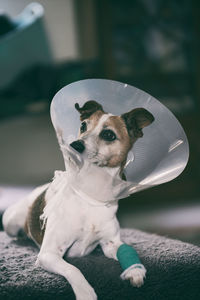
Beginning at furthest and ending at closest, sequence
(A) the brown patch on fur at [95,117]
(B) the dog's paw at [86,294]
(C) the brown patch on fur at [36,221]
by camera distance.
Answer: (C) the brown patch on fur at [36,221], (A) the brown patch on fur at [95,117], (B) the dog's paw at [86,294]

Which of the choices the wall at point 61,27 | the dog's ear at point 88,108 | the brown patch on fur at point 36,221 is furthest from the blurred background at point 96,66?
the dog's ear at point 88,108

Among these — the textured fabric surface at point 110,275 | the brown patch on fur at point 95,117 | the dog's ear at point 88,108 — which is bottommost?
the textured fabric surface at point 110,275

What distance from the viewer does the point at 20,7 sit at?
113 inches

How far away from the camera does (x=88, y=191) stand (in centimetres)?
101

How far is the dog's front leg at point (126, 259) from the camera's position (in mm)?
971

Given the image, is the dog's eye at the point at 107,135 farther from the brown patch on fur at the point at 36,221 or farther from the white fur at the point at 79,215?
the brown patch on fur at the point at 36,221

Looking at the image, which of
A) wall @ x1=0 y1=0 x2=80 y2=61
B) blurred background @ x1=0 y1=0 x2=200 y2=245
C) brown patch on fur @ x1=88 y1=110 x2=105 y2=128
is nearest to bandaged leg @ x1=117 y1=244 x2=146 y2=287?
brown patch on fur @ x1=88 y1=110 x2=105 y2=128

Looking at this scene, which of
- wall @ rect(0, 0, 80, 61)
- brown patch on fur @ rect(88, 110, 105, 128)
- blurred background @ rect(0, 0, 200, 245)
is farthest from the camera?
wall @ rect(0, 0, 80, 61)

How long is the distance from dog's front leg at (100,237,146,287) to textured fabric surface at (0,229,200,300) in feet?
0.05

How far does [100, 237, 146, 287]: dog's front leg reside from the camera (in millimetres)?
971

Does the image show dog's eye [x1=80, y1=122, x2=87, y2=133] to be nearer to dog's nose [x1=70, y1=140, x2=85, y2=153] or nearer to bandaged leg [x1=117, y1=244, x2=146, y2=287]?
dog's nose [x1=70, y1=140, x2=85, y2=153]

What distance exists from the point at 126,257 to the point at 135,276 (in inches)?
2.5

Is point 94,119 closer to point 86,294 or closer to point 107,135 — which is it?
point 107,135

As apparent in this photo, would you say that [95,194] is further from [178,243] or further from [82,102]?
[178,243]
